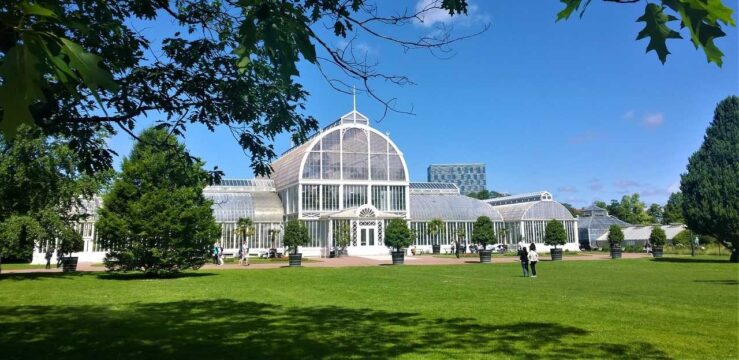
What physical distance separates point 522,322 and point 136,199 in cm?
1850

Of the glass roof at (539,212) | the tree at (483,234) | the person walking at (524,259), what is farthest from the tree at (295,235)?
the glass roof at (539,212)

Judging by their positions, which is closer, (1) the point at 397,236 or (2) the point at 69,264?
(2) the point at 69,264

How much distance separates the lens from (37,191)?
74.6ft

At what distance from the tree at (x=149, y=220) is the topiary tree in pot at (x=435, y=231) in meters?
31.5

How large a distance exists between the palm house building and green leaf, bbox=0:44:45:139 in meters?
43.7

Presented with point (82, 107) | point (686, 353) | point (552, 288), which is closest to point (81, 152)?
point (82, 107)

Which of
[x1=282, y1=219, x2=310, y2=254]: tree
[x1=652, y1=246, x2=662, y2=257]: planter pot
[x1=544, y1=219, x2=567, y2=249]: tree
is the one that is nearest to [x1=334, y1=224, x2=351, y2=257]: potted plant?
[x1=282, y1=219, x2=310, y2=254]: tree

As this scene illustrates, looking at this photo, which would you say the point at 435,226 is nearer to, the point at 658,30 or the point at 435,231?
the point at 435,231

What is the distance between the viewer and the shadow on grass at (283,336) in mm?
6828

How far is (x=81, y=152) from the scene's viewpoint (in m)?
6.99

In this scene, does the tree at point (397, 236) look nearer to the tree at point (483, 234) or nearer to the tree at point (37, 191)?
the tree at point (483, 234)

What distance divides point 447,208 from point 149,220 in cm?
4018

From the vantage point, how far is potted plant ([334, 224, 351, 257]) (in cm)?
4509

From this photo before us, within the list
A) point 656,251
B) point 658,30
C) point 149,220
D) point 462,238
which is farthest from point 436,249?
point 658,30
